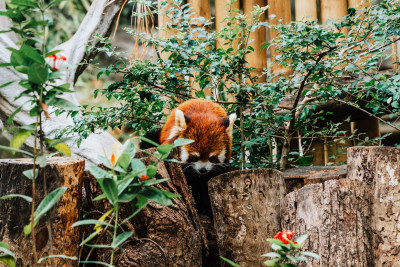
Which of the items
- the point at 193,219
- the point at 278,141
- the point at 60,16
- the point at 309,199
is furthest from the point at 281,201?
the point at 60,16

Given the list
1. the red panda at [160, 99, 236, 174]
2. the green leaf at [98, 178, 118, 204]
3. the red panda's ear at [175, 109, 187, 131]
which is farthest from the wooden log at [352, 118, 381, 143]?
the green leaf at [98, 178, 118, 204]

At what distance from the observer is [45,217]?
1.98 metres

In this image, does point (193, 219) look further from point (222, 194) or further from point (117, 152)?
point (117, 152)

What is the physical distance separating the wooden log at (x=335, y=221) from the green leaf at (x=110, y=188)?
1.10 metres

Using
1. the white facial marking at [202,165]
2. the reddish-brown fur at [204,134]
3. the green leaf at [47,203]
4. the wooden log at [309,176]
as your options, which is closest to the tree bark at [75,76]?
the reddish-brown fur at [204,134]

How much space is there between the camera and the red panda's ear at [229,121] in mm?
3033

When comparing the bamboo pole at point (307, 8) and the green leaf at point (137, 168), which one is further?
the bamboo pole at point (307, 8)

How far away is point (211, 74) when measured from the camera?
2.95 metres

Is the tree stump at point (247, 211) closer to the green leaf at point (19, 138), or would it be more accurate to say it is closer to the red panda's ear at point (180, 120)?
the red panda's ear at point (180, 120)

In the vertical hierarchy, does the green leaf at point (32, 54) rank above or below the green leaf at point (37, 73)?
above

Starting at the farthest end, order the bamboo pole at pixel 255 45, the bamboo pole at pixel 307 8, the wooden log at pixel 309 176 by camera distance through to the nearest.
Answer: the bamboo pole at pixel 255 45 → the bamboo pole at pixel 307 8 → the wooden log at pixel 309 176

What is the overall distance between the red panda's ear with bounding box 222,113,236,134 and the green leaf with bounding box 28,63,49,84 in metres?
1.84

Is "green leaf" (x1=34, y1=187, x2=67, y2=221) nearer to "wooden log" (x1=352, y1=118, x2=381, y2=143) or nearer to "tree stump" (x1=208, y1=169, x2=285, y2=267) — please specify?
"tree stump" (x1=208, y1=169, x2=285, y2=267)

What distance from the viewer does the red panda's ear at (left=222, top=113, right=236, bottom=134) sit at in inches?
119
